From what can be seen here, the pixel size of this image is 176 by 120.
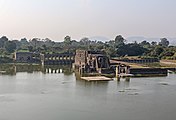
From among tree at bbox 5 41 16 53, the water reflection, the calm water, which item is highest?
tree at bbox 5 41 16 53

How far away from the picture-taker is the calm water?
14250 millimetres

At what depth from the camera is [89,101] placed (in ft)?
57.5

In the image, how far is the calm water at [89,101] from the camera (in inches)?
561

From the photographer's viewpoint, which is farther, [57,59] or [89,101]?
[57,59]

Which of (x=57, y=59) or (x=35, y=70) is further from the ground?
(x=57, y=59)

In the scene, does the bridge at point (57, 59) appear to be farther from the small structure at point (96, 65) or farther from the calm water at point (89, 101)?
→ the calm water at point (89, 101)

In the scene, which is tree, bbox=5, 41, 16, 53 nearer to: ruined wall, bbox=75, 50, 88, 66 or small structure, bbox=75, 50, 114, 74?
ruined wall, bbox=75, 50, 88, 66

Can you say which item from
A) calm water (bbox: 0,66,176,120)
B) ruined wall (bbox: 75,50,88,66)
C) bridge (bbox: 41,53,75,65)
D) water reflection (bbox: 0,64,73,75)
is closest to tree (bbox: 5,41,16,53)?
bridge (bbox: 41,53,75,65)

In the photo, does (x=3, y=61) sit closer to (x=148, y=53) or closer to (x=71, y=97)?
(x=148, y=53)

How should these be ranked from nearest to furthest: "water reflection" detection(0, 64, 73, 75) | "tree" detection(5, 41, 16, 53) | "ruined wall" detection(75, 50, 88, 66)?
"water reflection" detection(0, 64, 73, 75) → "ruined wall" detection(75, 50, 88, 66) → "tree" detection(5, 41, 16, 53)

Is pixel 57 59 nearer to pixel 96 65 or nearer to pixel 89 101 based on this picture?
pixel 96 65

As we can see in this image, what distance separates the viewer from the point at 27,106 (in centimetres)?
1609

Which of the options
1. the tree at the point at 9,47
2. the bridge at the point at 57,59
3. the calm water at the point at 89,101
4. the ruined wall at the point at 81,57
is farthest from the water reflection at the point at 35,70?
the tree at the point at 9,47

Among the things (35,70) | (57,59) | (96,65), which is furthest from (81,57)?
(57,59)
